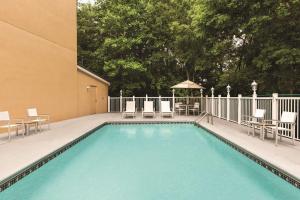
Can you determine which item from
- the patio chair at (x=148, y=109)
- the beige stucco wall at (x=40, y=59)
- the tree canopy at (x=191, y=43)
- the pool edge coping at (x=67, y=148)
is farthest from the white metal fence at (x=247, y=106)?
the beige stucco wall at (x=40, y=59)

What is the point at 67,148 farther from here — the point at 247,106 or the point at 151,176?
the point at 247,106

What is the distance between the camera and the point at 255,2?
50.9ft

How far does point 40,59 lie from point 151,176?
29.3 ft

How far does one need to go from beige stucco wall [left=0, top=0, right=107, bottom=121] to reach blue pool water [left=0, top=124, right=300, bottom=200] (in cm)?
392

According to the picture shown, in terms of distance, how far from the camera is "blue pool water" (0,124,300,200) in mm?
4355

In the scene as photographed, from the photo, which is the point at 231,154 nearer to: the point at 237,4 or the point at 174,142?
the point at 174,142

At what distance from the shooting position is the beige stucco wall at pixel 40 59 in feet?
32.0

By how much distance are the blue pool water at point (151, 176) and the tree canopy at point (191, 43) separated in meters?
9.37

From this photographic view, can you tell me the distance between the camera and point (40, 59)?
12.1m

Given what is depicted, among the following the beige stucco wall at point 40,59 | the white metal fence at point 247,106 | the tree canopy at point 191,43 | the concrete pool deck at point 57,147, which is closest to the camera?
the concrete pool deck at point 57,147

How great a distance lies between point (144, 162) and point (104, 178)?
1.41 m

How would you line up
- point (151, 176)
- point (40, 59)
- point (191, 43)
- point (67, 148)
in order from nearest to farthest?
point (151, 176), point (67, 148), point (40, 59), point (191, 43)

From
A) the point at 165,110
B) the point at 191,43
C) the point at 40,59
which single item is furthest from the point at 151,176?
the point at 191,43

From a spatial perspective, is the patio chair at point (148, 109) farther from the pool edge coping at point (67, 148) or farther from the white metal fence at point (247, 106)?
the pool edge coping at point (67, 148)
